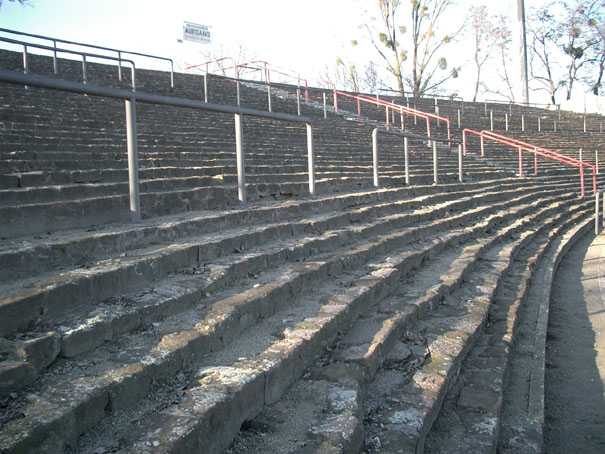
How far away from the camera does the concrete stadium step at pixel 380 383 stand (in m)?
2.15

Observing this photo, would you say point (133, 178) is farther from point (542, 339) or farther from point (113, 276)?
point (542, 339)

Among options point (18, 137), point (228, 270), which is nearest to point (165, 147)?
point (18, 137)

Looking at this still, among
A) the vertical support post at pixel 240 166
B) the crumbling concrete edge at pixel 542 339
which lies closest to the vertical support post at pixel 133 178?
the vertical support post at pixel 240 166

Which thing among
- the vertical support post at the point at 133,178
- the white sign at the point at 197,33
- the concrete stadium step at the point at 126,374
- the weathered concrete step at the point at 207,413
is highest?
the white sign at the point at 197,33

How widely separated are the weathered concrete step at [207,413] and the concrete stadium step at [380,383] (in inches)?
2.1

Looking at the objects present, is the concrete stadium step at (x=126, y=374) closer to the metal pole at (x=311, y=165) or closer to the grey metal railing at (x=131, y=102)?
the grey metal railing at (x=131, y=102)

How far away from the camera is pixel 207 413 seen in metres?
1.91

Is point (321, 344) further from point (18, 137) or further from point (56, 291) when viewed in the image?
point (18, 137)

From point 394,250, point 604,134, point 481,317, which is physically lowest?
point 481,317

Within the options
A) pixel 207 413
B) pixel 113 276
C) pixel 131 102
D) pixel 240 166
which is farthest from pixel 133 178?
pixel 207 413

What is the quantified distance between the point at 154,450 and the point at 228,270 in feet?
5.77

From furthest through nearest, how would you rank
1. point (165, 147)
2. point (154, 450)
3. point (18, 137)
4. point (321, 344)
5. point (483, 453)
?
1. point (165, 147)
2. point (18, 137)
3. point (321, 344)
4. point (483, 453)
5. point (154, 450)

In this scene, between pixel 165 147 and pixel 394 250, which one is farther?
pixel 165 147

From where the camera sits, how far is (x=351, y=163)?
908 cm
